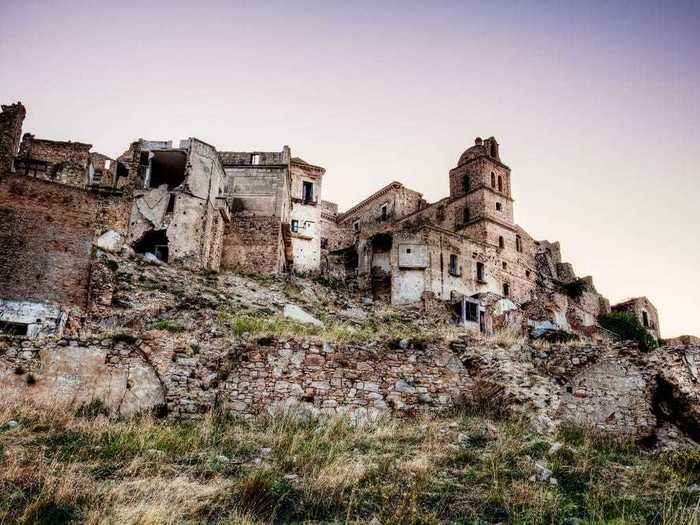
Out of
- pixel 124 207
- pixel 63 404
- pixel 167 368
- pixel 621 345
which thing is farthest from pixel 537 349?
pixel 124 207

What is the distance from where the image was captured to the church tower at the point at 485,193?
4072 cm

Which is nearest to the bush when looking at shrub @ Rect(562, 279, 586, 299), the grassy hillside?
shrub @ Rect(562, 279, 586, 299)

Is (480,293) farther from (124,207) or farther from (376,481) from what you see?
(376,481)

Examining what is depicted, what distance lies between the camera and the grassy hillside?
199 inches

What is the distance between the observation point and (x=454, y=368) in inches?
417

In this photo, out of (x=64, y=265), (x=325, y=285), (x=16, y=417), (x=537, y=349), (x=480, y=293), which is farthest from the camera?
(x=480, y=293)

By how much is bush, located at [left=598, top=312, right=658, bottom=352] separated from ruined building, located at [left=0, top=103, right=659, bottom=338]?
143cm

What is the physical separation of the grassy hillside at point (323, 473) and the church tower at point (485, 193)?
108ft

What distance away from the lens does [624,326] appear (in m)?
39.8

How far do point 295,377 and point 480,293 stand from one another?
88.4ft

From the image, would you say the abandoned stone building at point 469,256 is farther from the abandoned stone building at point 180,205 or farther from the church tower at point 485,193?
the abandoned stone building at point 180,205

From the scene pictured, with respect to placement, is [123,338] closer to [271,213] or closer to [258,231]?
[258,231]

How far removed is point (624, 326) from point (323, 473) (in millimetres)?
40379

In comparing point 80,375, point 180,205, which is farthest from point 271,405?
point 180,205
